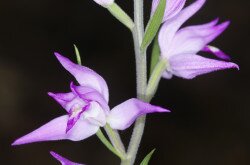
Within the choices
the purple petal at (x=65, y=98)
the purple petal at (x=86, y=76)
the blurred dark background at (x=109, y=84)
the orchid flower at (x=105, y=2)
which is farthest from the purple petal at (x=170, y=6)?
the blurred dark background at (x=109, y=84)

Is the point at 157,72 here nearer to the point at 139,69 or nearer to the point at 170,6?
the point at 139,69

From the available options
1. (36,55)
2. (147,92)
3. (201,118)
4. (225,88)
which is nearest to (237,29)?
(225,88)

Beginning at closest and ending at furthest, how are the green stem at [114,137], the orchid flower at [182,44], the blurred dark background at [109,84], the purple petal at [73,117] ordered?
the purple petal at [73,117], the green stem at [114,137], the orchid flower at [182,44], the blurred dark background at [109,84]

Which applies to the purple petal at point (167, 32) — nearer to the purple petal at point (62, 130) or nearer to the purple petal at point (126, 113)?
the purple petal at point (126, 113)

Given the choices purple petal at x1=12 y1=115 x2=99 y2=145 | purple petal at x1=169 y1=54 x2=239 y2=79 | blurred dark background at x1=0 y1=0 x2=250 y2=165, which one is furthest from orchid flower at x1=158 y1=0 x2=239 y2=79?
blurred dark background at x1=0 y1=0 x2=250 y2=165

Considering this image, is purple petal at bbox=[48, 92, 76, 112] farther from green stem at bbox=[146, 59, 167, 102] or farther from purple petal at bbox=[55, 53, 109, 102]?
green stem at bbox=[146, 59, 167, 102]

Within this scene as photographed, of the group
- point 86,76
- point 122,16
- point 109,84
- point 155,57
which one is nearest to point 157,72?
point 155,57

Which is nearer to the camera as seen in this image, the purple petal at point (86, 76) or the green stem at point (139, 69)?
the purple petal at point (86, 76)
